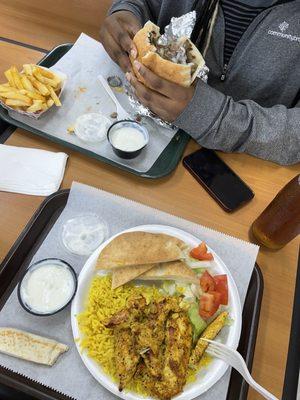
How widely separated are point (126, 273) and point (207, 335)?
0.30 m

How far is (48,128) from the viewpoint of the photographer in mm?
1535

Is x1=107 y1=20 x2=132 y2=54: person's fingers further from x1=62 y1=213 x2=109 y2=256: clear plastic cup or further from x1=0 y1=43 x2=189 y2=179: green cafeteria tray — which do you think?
x1=62 y1=213 x2=109 y2=256: clear plastic cup

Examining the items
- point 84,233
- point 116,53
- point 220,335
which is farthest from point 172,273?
point 116,53

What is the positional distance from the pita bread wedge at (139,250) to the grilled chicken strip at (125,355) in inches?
8.1

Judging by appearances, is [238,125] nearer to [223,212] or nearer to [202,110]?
[202,110]

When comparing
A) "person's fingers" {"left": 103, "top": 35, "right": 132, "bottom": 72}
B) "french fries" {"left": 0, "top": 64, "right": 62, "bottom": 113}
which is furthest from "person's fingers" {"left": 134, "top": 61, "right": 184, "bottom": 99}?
"french fries" {"left": 0, "top": 64, "right": 62, "bottom": 113}

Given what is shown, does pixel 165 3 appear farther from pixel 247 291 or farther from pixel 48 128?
pixel 247 291

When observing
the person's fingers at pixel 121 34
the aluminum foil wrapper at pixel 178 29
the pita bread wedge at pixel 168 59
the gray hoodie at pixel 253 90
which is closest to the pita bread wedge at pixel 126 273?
the gray hoodie at pixel 253 90

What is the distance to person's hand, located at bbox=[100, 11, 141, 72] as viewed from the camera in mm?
1648

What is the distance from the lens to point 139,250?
1191mm

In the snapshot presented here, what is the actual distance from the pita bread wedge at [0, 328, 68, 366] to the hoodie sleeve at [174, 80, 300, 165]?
92 cm

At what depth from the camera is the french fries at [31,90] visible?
4.80ft

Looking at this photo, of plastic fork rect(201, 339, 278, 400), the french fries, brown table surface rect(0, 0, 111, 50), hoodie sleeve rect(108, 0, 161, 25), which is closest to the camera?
plastic fork rect(201, 339, 278, 400)

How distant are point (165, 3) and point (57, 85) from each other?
0.69m
